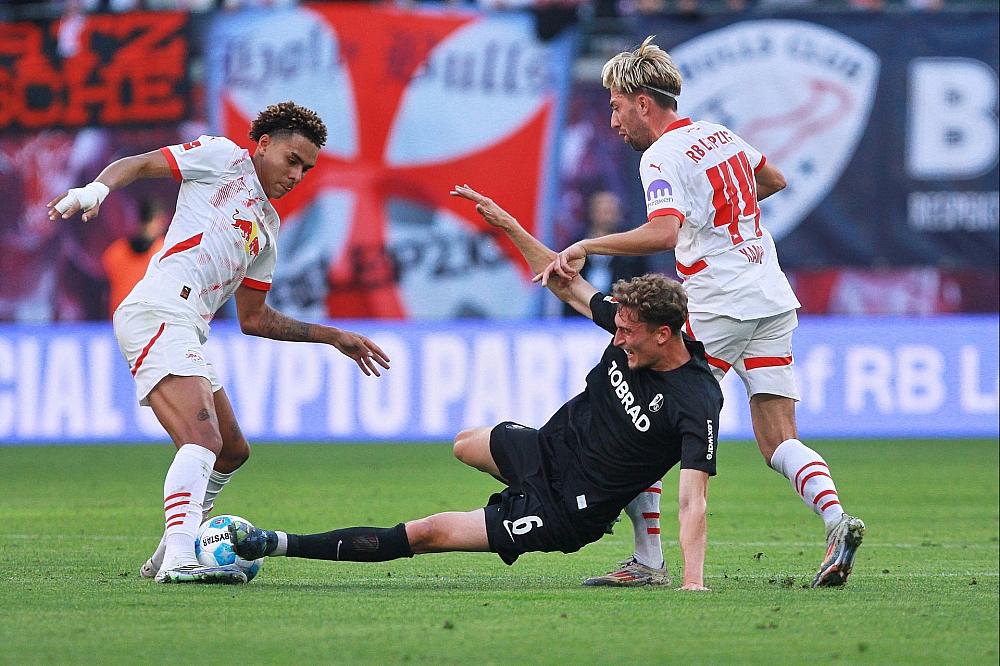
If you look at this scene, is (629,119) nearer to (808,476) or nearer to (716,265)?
(716,265)

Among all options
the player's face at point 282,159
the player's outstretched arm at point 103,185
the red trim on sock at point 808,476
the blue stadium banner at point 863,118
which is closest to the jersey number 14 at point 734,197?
the red trim on sock at point 808,476

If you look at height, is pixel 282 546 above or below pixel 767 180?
below

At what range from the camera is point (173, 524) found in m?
6.79

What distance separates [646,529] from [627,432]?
67 centimetres

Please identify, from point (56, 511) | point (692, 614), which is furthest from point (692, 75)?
point (692, 614)

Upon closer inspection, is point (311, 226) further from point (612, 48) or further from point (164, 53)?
point (612, 48)

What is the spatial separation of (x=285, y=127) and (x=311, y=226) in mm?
9587

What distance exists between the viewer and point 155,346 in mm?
7066

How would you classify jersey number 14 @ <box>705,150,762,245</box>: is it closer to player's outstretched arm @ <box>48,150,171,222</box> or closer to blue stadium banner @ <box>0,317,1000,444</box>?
player's outstretched arm @ <box>48,150,171,222</box>

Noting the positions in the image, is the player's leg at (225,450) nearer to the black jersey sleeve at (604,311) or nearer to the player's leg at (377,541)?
the player's leg at (377,541)

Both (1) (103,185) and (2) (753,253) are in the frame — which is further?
(2) (753,253)

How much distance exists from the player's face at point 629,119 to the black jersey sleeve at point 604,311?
2.72 feet

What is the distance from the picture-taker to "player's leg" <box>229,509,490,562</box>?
6609 millimetres

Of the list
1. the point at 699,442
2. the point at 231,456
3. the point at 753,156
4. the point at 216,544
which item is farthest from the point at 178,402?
the point at 753,156
